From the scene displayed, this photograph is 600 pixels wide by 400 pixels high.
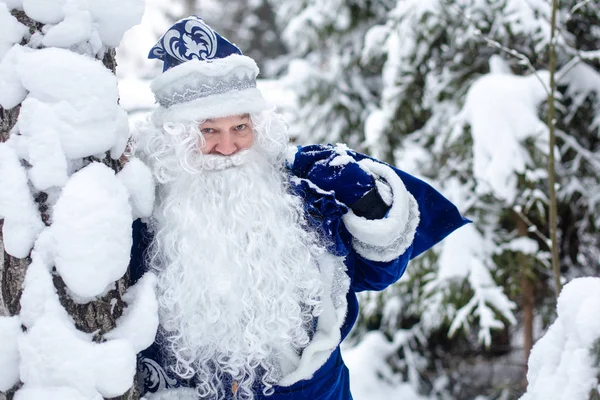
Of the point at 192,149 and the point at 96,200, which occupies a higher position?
the point at 96,200

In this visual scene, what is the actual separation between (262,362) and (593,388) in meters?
0.89

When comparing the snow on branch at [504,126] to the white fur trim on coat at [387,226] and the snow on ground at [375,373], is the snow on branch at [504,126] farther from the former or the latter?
the snow on ground at [375,373]

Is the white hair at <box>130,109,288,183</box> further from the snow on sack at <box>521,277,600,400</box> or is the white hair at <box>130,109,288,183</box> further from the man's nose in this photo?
the snow on sack at <box>521,277,600,400</box>

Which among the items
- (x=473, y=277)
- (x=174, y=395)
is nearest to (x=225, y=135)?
(x=174, y=395)

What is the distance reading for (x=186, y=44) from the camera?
1599 mm

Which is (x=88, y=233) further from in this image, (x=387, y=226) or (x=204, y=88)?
(x=387, y=226)

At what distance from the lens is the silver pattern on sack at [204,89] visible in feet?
5.18

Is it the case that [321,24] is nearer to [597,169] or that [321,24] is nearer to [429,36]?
[429,36]

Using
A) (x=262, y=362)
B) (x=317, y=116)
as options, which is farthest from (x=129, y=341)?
(x=317, y=116)

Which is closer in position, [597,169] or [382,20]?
[597,169]

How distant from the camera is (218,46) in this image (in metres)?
1.65

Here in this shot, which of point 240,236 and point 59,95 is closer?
→ point 59,95

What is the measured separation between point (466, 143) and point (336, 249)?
1981 mm

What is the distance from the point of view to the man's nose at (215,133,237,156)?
1.63 metres
